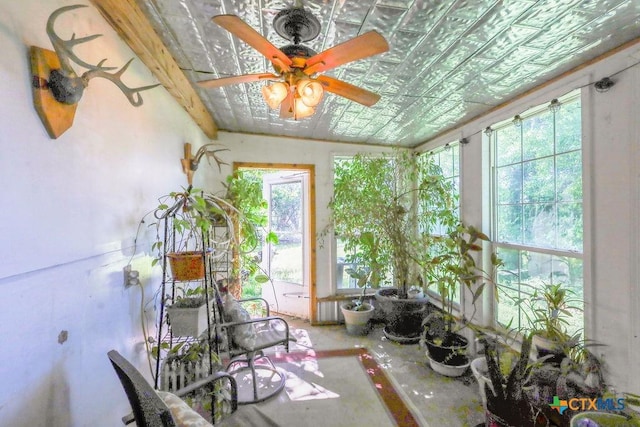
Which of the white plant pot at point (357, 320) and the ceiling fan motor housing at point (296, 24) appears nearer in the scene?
the ceiling fan motor housing at point (296, 24)

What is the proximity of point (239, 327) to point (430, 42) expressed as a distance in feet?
7.29

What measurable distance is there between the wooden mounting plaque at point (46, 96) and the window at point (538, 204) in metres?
2.66

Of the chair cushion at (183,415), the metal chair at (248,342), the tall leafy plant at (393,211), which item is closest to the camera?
the chair cushion at (183,415)

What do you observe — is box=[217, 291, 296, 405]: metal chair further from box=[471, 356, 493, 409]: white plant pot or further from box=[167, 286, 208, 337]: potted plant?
box=[471, 356, 493, 409]: white plant pot

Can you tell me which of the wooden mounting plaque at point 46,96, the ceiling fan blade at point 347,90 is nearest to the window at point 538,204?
the ceiling fan blade at point 347,90

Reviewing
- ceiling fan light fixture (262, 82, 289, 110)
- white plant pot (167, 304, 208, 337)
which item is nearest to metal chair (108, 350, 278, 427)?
white plant pot (167, 304, 208, 337)

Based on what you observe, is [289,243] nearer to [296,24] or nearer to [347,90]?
[347,90]

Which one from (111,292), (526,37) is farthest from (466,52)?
(111,292)

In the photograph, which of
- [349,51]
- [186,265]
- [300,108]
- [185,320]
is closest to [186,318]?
[185,320]

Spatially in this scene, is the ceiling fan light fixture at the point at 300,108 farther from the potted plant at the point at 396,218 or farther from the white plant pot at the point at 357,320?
the white plant pot at the point at 357,320

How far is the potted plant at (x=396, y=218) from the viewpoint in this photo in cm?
288

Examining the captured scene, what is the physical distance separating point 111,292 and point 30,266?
18.8 inches

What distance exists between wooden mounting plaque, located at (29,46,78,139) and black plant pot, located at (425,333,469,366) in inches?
110

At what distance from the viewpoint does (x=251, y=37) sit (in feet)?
3.39
